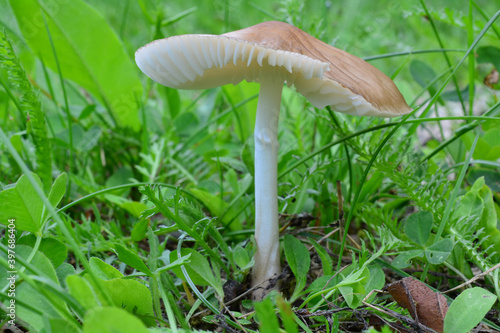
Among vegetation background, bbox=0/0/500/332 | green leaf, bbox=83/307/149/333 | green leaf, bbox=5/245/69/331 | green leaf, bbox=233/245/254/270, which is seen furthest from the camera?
green leaf, bbox=233/245/254/270

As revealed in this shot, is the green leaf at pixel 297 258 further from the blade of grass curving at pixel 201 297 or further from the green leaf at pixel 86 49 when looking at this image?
the green leaf at pixel 86 49

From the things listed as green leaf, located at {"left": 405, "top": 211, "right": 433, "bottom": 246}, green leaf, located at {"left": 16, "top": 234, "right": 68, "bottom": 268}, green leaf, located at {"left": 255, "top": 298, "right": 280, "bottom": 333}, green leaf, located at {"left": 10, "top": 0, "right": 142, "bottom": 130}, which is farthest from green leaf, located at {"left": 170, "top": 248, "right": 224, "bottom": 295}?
green leaf, located at {"left": 10, "top": 0, "right": 142, "bottom": 130}

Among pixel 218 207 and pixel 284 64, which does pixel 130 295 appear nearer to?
pixel 218 207

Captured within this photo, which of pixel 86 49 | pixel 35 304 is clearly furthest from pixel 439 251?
pixel 86 49

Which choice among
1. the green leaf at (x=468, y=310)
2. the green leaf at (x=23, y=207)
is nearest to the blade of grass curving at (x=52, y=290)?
the green leaf at (x=23, y=207)

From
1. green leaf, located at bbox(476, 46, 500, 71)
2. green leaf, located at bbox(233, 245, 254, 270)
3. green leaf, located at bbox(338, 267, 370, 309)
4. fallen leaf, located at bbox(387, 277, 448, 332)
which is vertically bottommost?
fallen leaf, located at bbox(387, 277, 448, 332)

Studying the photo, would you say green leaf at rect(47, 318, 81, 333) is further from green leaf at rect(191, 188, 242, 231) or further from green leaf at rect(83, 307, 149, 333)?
green leaf at rect(191, 188, 242, 231)

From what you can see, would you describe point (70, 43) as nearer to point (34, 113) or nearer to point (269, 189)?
point (34, 113)
